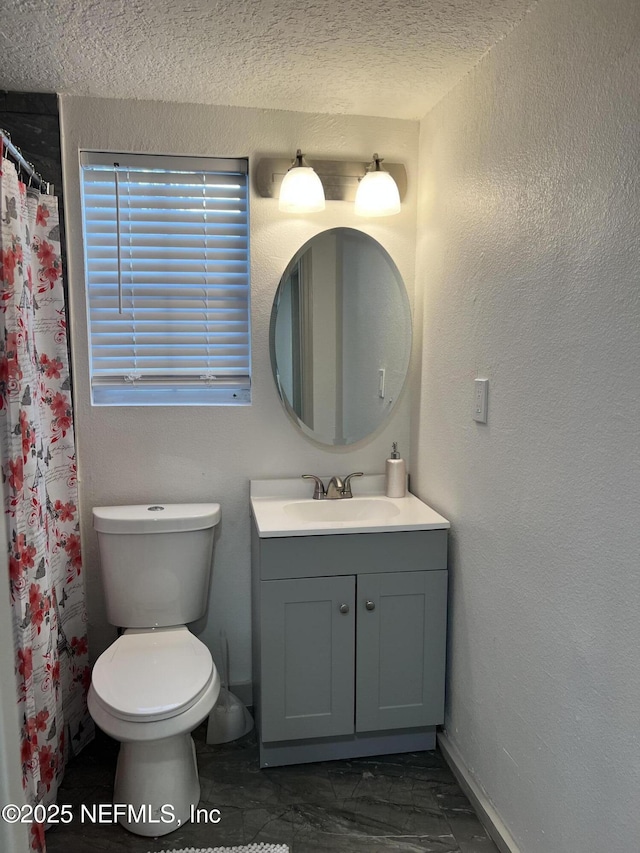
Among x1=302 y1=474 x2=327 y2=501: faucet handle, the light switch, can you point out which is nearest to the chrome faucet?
x1=302 y1=474 x2=327 y2=501: faucet handle

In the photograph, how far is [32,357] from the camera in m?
1.79

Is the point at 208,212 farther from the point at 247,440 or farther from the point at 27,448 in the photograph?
the point at 27,448

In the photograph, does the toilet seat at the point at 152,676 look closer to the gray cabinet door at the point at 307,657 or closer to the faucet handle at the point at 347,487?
the gray cabinet door at the point at 307,657

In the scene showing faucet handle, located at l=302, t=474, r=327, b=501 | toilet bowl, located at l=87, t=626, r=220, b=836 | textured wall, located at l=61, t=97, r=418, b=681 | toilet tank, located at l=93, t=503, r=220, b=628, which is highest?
textured wall, located at l=61, t=97, r=418, b=681

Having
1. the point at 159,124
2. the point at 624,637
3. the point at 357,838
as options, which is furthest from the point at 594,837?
the point at 159,124

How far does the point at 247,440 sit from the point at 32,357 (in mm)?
857

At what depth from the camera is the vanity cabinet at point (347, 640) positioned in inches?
78.3

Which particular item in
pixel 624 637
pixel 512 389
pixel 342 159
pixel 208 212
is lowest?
pixel 624 637

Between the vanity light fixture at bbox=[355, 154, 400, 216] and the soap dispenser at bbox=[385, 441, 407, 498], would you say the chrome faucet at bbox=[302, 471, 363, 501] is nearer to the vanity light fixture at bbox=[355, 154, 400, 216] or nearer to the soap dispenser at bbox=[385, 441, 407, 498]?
the soap dispenser at bbox=[385, 441, 407, 498]

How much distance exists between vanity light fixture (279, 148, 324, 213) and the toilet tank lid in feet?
3.72

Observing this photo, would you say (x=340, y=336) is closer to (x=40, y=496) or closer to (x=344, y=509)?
(x=344, y=509)

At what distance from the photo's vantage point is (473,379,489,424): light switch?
1810mm

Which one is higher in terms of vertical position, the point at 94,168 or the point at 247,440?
the point at 94,168

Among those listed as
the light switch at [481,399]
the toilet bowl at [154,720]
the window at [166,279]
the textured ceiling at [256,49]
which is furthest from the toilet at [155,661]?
the textured ceiling at [256,49]
